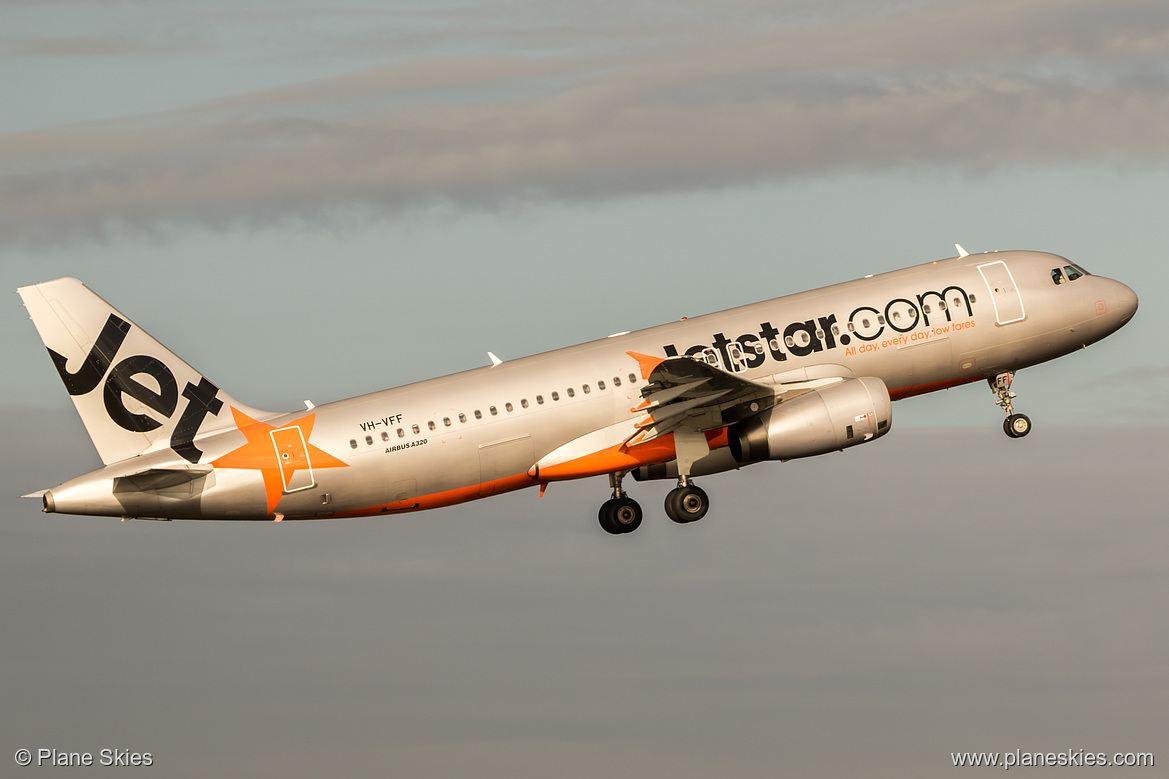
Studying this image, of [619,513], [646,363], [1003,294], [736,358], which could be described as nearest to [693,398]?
[646,363]

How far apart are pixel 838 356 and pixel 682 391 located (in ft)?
19.4

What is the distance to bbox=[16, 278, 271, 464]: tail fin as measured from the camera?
43.6 m

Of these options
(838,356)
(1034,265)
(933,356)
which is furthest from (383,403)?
(1034,265)

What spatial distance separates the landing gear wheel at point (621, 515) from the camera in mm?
49969

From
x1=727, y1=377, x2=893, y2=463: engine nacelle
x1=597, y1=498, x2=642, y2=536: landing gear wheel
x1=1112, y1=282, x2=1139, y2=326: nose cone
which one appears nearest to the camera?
x1=727, y1=377, x2=893, y2=463: engine nacelle

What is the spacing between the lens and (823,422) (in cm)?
4494

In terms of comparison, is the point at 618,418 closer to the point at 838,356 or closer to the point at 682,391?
the point at 682,391

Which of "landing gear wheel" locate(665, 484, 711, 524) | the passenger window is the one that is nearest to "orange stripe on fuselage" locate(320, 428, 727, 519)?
"landing gear wheel" locate(665, 484, 711, 524)

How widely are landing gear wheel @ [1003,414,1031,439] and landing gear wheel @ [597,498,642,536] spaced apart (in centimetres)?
1308

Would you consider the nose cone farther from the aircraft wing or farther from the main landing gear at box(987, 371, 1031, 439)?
the aircraft wing

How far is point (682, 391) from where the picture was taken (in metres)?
44.3

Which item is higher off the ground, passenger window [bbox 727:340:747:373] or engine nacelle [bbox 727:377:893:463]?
passenger window [bbox 727:340:747:373]

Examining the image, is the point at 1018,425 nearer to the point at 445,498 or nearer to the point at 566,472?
the point at 566,472

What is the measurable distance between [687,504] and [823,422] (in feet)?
17.8
